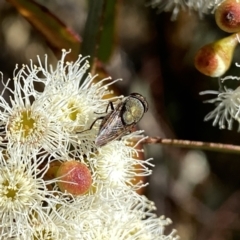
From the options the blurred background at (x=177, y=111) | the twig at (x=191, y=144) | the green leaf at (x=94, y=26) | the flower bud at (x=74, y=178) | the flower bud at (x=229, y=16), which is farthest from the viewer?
the blurred background at (x=177, y=111)

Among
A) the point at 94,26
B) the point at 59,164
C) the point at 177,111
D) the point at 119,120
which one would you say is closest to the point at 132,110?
the point at 119,120

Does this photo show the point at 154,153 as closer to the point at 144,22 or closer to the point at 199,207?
the point at 199,207

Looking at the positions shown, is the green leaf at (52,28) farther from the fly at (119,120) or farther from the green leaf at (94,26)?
the fly at (119,120)

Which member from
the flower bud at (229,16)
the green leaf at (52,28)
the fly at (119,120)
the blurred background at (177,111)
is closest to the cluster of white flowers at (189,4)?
the flower bud at (229,16)

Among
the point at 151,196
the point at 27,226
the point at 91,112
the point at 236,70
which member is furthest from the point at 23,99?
the point at 151,196

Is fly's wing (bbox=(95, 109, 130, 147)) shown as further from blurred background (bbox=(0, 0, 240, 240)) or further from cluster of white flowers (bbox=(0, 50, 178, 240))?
blurred background (bbox=(0, 0, 240, 240))

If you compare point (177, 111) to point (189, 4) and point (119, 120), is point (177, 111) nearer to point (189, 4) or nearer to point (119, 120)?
point (189, 4)

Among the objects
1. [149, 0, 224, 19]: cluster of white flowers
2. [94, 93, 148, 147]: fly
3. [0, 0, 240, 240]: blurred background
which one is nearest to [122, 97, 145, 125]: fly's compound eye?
[94, 93, 148, 147]: fly
